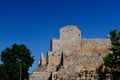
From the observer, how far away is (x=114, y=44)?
52125 mm

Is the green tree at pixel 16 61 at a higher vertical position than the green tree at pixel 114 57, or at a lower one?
higher

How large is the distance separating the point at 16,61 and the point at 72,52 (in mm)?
12823

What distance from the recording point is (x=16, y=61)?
2665 inches

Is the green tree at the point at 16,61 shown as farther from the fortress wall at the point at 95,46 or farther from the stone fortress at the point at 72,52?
the fortress wall at the point at 95,46

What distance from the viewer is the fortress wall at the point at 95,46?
5838 centimetres

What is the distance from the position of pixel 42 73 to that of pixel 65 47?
464cm

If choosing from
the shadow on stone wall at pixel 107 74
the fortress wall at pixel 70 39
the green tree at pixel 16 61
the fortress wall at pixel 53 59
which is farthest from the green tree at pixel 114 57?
the green tree at pixel 16 61

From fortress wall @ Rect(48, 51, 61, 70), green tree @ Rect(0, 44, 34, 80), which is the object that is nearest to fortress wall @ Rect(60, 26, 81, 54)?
fortress wall @ Rect(48, 51, 61, 70)

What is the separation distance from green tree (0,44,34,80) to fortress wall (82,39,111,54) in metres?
11.7

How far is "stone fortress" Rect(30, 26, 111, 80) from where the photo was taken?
184 feet

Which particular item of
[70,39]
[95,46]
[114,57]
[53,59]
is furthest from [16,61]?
[114,57]

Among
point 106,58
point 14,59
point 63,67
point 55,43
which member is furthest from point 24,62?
point 106,58

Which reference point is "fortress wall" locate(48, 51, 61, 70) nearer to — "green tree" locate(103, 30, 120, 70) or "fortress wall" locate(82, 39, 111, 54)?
"fortress wall" locate(82, 39, 111, 54)

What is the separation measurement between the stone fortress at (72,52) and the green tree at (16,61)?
722 centimetres
